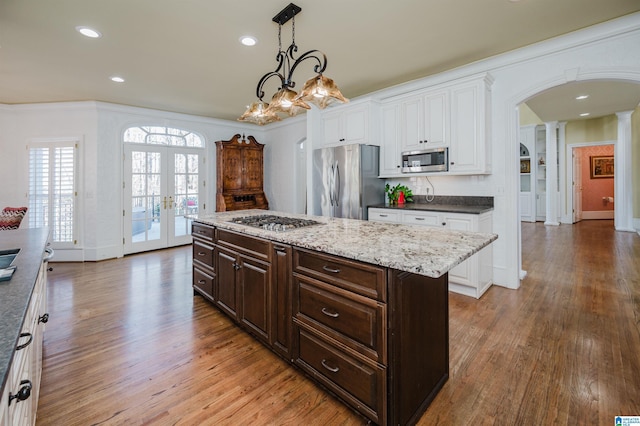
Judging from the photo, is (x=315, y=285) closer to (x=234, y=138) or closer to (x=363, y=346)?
(x=363, y=346)

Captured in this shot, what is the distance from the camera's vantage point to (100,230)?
5156 mm

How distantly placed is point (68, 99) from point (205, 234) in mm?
4039

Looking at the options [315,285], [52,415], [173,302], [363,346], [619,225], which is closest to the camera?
[363,346]

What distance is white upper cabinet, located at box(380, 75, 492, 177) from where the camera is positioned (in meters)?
3.46

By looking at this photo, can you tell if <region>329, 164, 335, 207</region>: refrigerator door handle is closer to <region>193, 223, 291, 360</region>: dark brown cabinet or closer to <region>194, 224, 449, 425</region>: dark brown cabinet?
<region>193, 223, 291, 360</region>: dark brown cabinet

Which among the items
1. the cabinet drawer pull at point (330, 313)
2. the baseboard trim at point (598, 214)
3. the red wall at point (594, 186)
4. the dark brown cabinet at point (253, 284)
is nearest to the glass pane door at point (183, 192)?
the dark brown cabinet at point (253, 284)

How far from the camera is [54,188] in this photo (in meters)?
5.07

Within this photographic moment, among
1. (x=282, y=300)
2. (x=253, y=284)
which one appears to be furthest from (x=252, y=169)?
(x=282, y=300)

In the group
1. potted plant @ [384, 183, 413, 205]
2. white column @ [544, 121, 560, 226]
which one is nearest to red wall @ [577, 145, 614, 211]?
white column @ [544, 121, 560, 226]

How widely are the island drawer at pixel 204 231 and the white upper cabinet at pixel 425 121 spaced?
273cm

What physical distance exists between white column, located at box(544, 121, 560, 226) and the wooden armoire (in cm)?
753

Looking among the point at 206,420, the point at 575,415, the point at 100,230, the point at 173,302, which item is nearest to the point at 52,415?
the point at 206,420

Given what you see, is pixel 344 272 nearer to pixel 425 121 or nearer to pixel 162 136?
pixel 425 121

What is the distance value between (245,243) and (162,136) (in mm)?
4602
